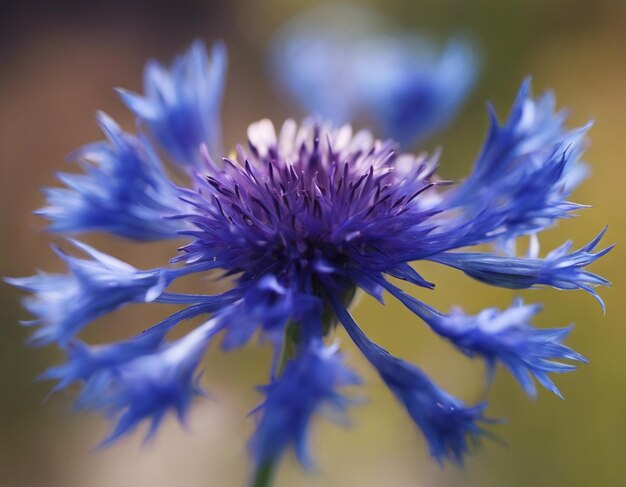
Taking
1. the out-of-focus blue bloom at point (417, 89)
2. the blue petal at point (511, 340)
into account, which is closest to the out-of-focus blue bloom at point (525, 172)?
the blue petal at point (511, 340)

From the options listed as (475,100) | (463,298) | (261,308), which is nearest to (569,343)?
(463,298)

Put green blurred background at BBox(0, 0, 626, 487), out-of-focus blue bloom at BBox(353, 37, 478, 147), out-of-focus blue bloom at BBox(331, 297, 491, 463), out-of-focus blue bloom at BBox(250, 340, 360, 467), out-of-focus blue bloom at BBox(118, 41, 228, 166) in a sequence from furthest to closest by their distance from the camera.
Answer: green blurred background at BBox(0, 0, 626, 487) → out-of-focus blue bloom at BBox(353, 37, 478, 147) → out-of-focus blue bloom at BBox(118, 41, 228, 166) → out-of-focus blue bloom at BBox(331, 297, 491, 463) → out-of-focus blue bloom at BBox(250, 340, 360, 467)

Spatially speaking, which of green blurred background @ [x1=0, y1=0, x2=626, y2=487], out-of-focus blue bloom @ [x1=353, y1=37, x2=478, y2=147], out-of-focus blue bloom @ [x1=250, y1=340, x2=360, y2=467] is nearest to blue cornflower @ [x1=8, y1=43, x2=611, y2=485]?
out-of-focus blue bloom @ [x1=250, y1=340, x2=360, y2=467]

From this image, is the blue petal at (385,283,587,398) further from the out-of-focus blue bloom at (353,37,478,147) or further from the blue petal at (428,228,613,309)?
the out-of-focus blue bloom at (353,37,478,147)

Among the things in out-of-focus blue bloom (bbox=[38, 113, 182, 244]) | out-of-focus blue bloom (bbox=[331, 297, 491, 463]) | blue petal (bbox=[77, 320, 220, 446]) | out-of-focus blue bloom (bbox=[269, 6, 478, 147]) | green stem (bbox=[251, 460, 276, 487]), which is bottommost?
green stem (bbox=[251, 460, 276, 487])

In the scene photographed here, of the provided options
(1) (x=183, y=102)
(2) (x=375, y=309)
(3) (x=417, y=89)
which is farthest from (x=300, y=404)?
(2) (x=375, y=309)

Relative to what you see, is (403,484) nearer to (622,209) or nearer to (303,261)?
(622,209)

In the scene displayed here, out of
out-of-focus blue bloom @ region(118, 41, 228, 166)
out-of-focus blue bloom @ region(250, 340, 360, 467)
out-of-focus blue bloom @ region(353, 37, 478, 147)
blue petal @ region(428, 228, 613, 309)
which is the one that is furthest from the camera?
out-of-focus blue bloom @ region(353, 37, 478, 147)

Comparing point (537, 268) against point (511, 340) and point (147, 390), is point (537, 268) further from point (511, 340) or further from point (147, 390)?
point (147, 390)
